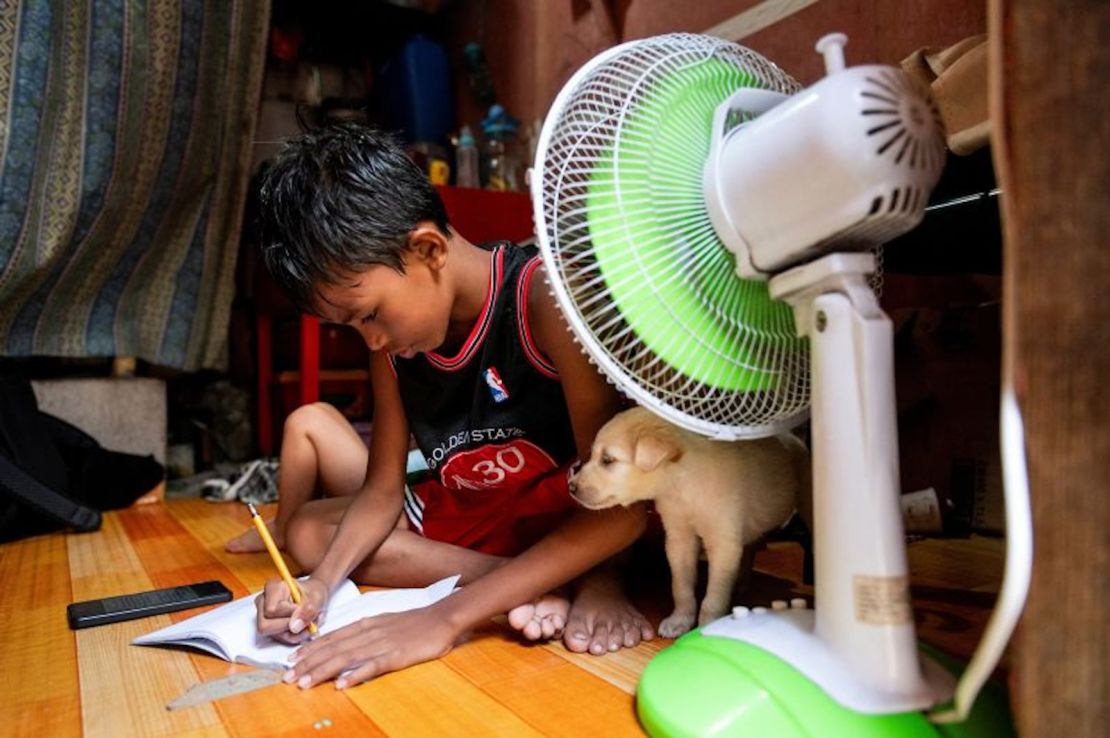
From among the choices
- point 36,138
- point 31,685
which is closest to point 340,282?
point 31,685

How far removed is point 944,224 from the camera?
977 millimetres

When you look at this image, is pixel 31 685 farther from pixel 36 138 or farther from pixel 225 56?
pixel 225 56

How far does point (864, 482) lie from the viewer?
0.59 m

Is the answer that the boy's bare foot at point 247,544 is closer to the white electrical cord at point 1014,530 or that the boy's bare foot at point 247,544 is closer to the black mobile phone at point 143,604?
the black mobile phone at point 143,604

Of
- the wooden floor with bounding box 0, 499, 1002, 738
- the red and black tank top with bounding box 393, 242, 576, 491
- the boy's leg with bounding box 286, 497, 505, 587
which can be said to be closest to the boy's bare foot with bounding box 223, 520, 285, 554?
the wooden floor with bounding box 0, 499, 1002, 738

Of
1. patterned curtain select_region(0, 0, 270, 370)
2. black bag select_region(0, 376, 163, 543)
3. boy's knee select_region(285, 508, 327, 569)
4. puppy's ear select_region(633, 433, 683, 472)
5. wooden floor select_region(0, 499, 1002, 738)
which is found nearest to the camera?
wooden floor select_region(0, 499, 1002, 738)

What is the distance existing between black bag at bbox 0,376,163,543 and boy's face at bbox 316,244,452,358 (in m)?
1.18

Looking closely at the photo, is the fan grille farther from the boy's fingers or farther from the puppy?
the boy's fingers

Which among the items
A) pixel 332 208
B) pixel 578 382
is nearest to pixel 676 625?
pixel 578 382

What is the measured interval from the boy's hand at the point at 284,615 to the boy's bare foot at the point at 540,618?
0.25m

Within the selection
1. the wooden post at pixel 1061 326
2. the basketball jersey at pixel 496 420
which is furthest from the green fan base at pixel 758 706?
the basketball jersey at pixel 496 420

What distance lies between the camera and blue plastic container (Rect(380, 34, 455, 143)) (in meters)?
2.85

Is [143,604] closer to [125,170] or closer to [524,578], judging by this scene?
[524,578]

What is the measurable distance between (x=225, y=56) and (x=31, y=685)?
2042 millimetres
